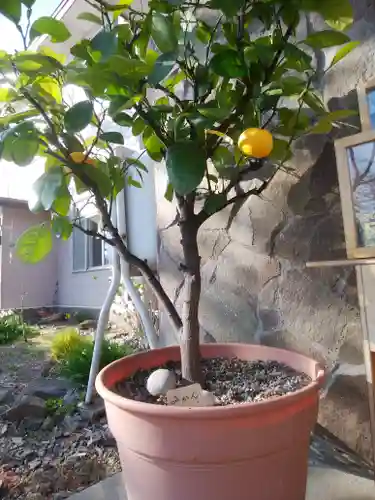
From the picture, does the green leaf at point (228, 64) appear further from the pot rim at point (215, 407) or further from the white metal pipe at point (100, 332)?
the white metal pipe at point (100, 332)

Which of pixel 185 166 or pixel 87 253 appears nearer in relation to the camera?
pixel 185 166

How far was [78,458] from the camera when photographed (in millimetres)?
1350

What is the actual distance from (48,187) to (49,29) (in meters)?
0.28

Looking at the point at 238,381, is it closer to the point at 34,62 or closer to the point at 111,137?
the point at 111,137

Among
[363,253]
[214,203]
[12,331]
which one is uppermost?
[214,203]

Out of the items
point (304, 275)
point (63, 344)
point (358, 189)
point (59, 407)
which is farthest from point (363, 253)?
point (63, 344)

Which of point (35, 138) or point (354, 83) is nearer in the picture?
point (35, 138)

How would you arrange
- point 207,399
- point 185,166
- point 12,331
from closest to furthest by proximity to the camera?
point 185,166 → point 207,399 → point 12,331

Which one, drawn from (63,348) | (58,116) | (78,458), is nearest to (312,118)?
(58,116)

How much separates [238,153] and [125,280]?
1.09m

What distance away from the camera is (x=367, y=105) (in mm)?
1037

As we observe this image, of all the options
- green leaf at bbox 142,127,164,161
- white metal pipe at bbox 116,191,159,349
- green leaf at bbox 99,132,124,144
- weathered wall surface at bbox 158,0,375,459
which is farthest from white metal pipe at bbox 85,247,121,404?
green leaf at bbox 99,132,124,144

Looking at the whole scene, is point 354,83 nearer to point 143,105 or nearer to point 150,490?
point 143,105

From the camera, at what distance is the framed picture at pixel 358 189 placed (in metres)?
0.98
